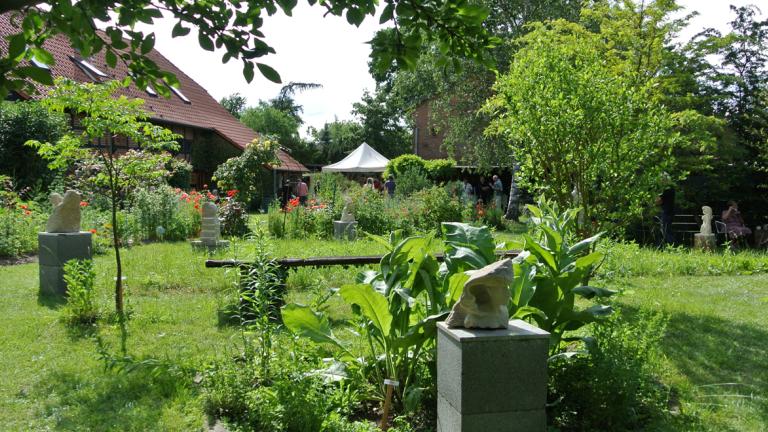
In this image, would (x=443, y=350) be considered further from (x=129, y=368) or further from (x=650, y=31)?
(x=650, y=31)

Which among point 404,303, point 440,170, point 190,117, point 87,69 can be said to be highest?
point 87,69

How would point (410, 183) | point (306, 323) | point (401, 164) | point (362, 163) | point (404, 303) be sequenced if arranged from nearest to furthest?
1. point (404, 303)
2. point (306, 323)
3. point (410, 183)
4. point (401, 164)
5. point (362, 163)

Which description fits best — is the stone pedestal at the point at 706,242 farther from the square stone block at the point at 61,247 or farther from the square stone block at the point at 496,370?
the square stone block at the point at 61,247

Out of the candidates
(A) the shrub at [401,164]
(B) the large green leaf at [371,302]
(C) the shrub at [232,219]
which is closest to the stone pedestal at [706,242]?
(C) the shrub at [232,219]

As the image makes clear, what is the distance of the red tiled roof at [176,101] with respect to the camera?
19.2 metres

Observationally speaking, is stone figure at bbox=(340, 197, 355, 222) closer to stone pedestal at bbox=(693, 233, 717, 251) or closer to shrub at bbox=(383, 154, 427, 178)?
stone pedestal at bbox=(693, 233, 717, 251)

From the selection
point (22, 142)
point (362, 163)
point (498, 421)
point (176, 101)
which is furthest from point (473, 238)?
point (176, 101)

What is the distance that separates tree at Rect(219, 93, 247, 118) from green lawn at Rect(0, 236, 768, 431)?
52.2 metres

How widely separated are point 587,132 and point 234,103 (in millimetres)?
57340

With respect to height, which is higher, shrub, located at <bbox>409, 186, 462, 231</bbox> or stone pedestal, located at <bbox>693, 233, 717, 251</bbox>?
shrub, located at <bbox>409, 186, 462, 231</bbox>

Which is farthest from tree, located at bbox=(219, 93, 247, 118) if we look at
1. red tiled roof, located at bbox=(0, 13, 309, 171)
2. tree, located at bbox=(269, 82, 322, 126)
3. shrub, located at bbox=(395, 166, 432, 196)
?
shrub, located at bbox=(395, 166, 432, 196)

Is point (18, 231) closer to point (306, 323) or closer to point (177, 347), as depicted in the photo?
point (177, 347)

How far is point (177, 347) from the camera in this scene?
16.6 ft

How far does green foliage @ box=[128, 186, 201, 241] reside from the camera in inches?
490
